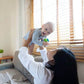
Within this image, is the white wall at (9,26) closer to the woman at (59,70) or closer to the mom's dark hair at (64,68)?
the woman at (59,70)

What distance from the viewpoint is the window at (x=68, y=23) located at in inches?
52.1

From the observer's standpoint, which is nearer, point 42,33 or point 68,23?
point 42,33

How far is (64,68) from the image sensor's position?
75 centimetres

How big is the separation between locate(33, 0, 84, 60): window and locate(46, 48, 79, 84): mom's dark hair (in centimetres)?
57

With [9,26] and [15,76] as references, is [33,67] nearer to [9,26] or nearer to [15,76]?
→ [15,76]

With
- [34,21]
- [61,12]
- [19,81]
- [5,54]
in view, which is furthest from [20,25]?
[19,81]

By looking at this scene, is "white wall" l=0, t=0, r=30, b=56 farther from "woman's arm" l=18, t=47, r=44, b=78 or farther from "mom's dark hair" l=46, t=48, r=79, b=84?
"mom's dark hair" l=46, t=48, r=79, b=84

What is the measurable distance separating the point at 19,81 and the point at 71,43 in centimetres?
92

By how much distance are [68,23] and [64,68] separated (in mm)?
878

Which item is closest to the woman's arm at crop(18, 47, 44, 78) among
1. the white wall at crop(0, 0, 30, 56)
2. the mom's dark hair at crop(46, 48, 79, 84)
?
the mom's dark hair at crop(46, 48, 79, 84)

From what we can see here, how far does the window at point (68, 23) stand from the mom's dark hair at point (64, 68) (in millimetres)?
567

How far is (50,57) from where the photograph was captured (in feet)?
2.83

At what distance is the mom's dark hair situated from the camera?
750mm

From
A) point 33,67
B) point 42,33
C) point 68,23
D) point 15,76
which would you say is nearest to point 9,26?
point 15,76
